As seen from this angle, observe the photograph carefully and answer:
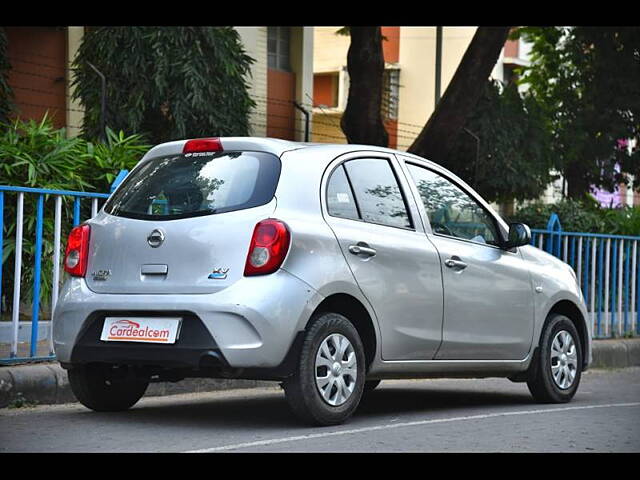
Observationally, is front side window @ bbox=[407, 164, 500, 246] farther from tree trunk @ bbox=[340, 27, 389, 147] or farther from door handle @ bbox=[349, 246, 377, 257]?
tree trunk @ bbox=[340, 27, 389, 147]

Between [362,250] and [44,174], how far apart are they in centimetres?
376

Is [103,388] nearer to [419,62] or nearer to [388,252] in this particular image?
[388,252]

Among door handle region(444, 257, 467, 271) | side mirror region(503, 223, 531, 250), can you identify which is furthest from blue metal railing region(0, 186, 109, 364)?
side mirror region(503, 223, 531, 250)

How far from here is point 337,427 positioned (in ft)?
22.9

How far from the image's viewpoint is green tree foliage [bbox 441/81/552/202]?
21594mm

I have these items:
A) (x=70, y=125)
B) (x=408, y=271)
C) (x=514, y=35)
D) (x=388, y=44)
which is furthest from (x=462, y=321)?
(x=388, y=44)

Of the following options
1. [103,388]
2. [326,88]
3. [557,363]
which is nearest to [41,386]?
[103,388]

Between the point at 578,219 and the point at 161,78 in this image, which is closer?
the point at 578,219

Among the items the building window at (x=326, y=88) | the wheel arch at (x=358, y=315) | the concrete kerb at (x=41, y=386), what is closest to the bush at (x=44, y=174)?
the concrete kerb at (x=41, y=386)

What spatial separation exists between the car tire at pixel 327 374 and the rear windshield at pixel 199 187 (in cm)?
81

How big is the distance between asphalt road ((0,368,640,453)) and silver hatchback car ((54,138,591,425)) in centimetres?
27
